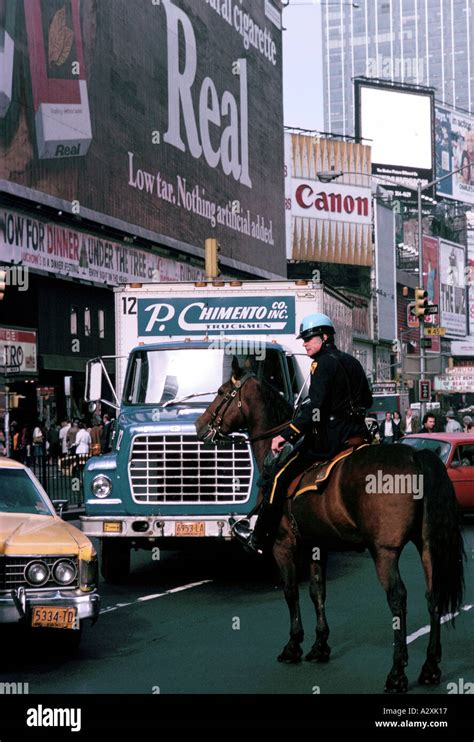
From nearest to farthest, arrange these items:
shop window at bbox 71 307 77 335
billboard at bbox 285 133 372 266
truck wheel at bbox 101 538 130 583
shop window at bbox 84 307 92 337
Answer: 1. truck wheel at bbox 101 538 130 583
2. shop window at bbox 71 307 77 335
3. shop window at bbox 84 307 92 337
4. billboard at bbox 285 133 372 266

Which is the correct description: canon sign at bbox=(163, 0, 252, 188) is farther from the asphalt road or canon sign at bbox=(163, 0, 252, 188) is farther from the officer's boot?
the officer's boot

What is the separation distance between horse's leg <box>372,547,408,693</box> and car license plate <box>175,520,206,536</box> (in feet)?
16.7

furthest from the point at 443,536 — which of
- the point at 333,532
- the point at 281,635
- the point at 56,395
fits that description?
the point at 56,395

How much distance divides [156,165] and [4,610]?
4488cm

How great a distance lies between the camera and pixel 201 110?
5759 centimetres

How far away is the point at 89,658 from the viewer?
9.93 meters

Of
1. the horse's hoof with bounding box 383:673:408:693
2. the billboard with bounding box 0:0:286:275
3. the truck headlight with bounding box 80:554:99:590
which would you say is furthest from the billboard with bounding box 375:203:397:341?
the horse's hoof with bounding box 383:673:408:693

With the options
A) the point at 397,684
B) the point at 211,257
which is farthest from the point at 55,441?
the point at 397,684

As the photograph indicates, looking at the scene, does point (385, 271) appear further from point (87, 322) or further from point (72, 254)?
point (72, 254)

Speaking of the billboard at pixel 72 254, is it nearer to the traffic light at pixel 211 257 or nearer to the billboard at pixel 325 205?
the traffic light at pixel 211 257

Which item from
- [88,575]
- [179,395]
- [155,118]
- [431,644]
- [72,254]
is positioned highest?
[155,118]

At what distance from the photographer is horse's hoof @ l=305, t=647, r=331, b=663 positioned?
9.56 meters

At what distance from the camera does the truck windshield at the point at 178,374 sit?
48.5 feet
